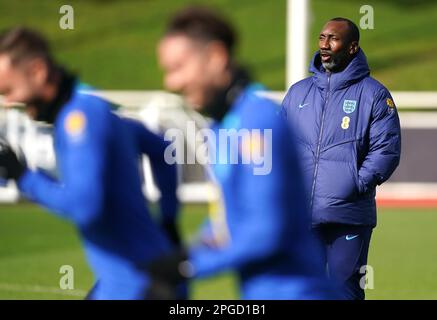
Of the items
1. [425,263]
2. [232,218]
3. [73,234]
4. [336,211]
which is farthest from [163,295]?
[73,234]

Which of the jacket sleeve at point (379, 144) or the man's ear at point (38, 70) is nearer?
the man's ear at point (38, 70)

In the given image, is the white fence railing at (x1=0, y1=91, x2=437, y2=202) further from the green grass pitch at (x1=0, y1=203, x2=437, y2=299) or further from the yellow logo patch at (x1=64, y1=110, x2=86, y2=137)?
the yellow logo patch at (x1=64, y1=110, x2=86, y2=137)

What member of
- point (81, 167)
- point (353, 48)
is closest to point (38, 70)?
point (81, 167)

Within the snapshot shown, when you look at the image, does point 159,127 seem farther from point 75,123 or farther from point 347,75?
point 75,123

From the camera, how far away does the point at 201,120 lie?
54.3ft

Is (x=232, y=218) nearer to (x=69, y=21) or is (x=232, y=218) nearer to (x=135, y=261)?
(x=135, y=261)

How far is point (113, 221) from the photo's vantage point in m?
4.33

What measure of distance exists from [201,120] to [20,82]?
Result: 39.9 ft

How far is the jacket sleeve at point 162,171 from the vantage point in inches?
185

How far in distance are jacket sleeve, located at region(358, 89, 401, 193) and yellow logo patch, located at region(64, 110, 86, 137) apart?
3237 millimetres

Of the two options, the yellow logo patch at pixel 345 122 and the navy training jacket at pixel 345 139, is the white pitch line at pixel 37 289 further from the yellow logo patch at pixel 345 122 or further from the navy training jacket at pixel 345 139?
the yellow logo patch at pixel 345 122

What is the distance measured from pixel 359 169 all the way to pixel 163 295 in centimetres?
354

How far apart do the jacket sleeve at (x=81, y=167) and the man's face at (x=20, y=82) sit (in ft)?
0.66

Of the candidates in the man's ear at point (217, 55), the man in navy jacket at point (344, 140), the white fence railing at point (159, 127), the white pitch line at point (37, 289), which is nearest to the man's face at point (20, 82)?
the man's ear at point (217, 55)
